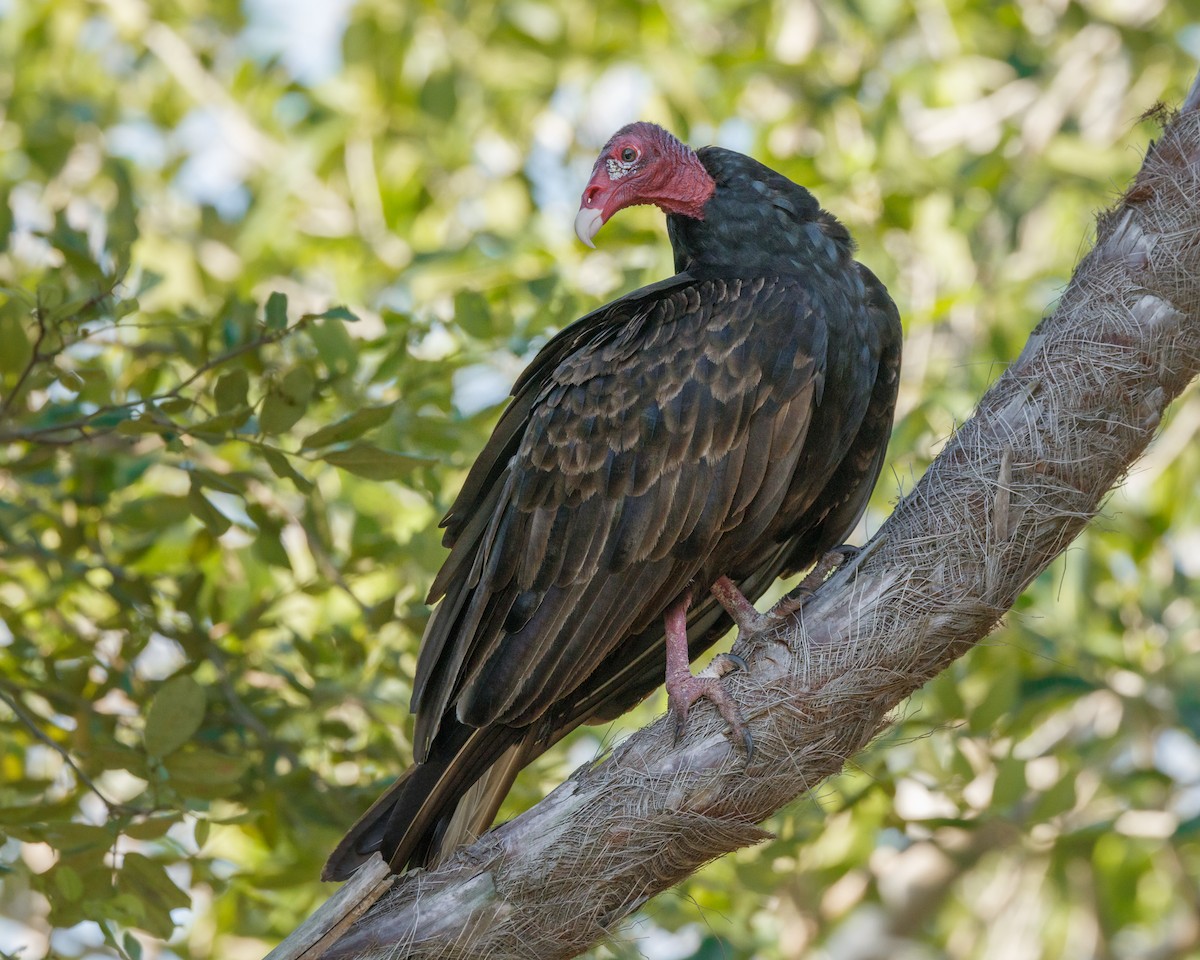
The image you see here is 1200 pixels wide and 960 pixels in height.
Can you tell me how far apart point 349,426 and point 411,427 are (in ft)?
2.12

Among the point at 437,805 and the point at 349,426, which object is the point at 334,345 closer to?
the point at 349,426

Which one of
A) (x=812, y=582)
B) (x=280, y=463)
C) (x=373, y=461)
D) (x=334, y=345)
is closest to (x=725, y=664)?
(x=812, y=582)

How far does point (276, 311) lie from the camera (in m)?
3.43

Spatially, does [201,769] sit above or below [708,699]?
above

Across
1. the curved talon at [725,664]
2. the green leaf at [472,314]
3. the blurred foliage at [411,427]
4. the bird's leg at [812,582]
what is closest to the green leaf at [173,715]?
the blurred foliage at [411,427]

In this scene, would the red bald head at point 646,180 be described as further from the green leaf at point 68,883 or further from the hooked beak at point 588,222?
the green leaf at point 68,883

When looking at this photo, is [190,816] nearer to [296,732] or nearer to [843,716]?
[296,732]

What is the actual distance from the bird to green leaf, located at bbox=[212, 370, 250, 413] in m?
0.57

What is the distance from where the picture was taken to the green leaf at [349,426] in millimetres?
3170

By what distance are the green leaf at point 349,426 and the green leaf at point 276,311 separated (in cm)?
37

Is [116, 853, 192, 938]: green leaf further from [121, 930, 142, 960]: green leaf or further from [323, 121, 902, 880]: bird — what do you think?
[323, 121, 902, 880]: bird

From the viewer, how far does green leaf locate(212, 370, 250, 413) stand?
3.21 meters

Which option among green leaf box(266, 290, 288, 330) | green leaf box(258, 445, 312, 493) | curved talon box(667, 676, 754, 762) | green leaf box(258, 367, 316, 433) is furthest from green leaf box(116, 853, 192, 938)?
green leaf box(266, 290, 288, 330)

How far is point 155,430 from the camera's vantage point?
10.2 ft
